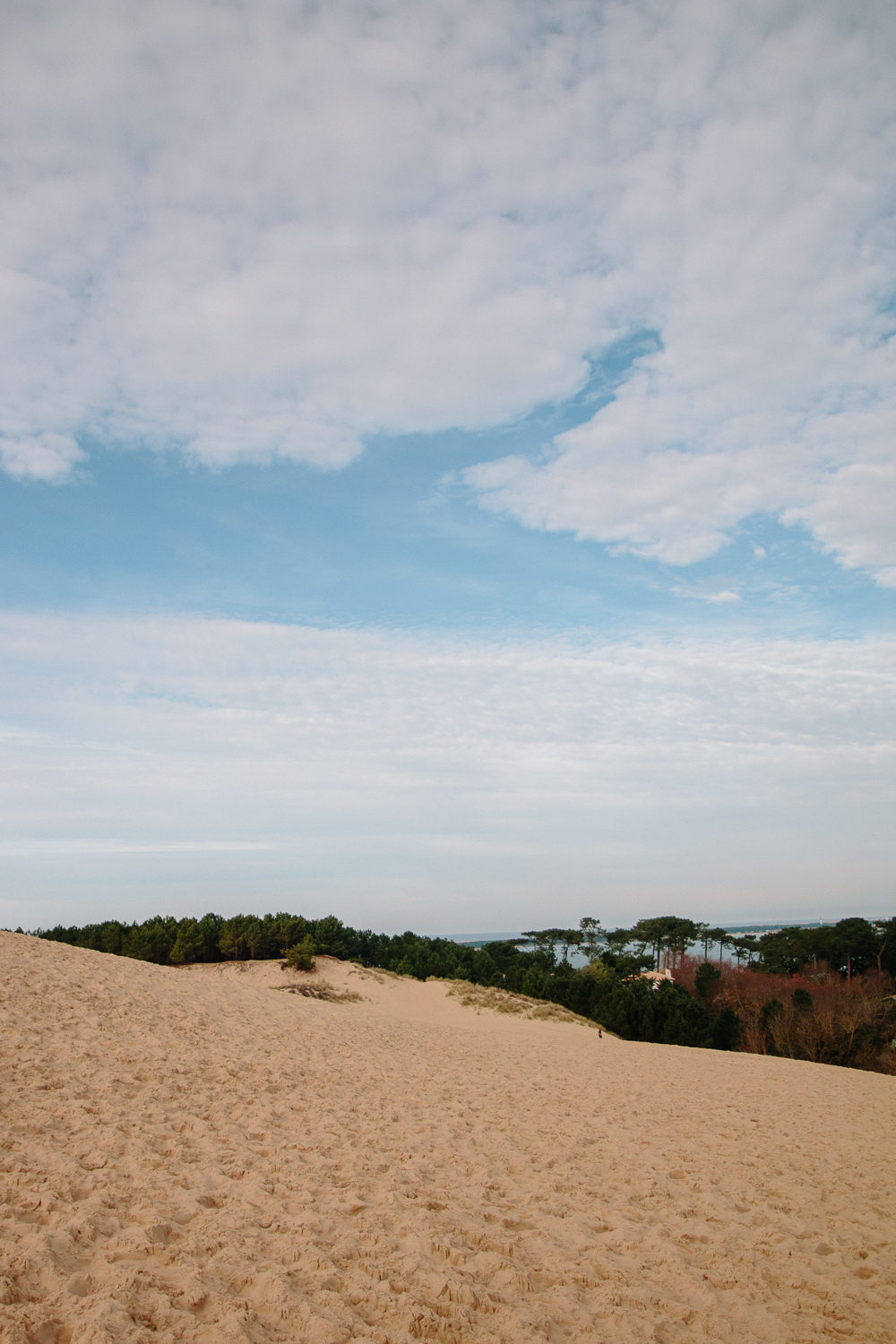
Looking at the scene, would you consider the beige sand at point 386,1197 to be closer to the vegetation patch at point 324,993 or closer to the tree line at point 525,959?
the vegetation patch at point 324,993

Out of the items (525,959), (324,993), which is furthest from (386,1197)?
(525,959)

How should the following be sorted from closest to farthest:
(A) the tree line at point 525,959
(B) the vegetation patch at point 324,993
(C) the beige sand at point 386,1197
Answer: (C) the beige sand at point 386,1197 → (B) the vegetation patch at point 324,993 → (A) the tree line at point 525,959

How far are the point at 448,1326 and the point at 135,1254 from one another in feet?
6.62

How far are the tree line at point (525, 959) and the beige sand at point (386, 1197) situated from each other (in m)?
12.0

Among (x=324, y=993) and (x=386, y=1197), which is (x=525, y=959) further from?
(x=386, y=1197)

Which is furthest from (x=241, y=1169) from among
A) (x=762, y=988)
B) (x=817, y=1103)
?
(x=762, y=988)

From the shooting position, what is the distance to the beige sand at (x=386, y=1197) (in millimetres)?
4301

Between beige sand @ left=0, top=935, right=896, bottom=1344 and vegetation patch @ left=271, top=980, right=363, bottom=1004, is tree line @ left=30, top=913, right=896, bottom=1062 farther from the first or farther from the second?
beige sand @ left=0, top=935, right=896, bottom=1344

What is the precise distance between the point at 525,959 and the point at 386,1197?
35109 mm

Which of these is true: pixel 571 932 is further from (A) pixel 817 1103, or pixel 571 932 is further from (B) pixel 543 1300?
(B) pixel 543 1300

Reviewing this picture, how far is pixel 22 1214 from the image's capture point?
4.76 metres

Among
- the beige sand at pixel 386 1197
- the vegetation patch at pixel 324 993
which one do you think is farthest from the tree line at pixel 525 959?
the beige sand at pixel 386 1197

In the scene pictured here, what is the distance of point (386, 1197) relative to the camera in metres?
6.15

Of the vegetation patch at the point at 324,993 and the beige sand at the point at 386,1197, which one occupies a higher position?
the beige sand at the point at 386,1197
